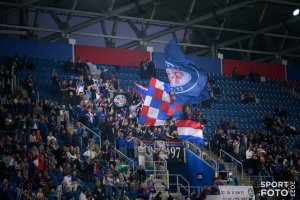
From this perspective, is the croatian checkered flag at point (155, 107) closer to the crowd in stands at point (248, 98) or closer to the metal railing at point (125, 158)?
the metal railing at point (125, 158)

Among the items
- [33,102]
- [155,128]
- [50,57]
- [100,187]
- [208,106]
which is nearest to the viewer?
[100,187]

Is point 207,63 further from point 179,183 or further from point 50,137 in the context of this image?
point 50,137

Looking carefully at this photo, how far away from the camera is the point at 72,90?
34625 millimetres

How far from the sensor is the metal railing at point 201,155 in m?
35.3

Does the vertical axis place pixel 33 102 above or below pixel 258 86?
below

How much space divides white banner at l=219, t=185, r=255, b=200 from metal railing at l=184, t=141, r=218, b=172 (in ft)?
10.5

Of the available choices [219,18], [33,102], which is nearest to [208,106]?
[219,18]

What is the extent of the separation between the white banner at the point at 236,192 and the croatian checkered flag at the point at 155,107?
12.8 ft

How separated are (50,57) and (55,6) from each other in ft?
11.1

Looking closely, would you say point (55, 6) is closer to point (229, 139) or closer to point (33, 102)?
point (33, 102)

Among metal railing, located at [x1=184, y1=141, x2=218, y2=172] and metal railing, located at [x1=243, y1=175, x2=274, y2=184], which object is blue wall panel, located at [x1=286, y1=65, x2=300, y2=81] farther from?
metal railing, located at [x1=184, y1=141, x2=218, y2=172]

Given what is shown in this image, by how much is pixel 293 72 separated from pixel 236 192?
17.7m

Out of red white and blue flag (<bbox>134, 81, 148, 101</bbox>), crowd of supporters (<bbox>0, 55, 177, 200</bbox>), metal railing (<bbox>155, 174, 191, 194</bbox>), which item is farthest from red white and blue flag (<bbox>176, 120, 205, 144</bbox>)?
red white and blue flag (<bbox>134, 81, 148, 101</bbox>)

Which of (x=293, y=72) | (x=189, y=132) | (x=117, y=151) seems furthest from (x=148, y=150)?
(x=293, y=72)
